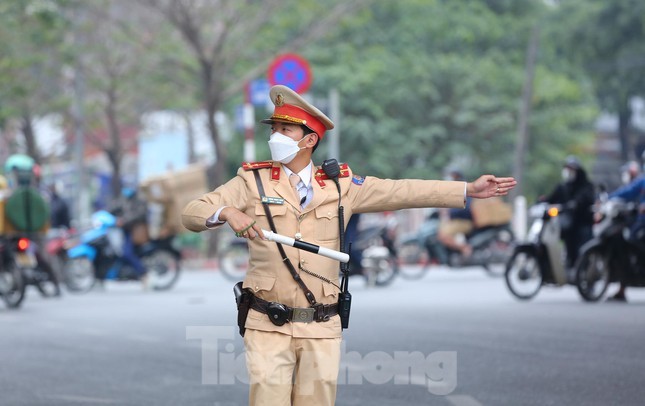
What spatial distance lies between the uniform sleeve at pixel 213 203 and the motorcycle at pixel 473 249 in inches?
676

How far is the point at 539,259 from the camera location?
15.1 m

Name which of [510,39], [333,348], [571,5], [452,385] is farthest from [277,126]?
[571,5]

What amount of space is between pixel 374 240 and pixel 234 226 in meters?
14.6

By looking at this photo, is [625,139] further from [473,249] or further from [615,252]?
[615,252]

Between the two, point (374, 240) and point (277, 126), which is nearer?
point (277, 126)

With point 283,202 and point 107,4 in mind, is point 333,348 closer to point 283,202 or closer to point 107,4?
point 283,202

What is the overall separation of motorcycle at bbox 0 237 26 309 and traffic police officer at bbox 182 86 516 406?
10.2m

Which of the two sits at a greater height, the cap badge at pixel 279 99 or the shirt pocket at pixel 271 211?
the cap badge at pixel 279 99

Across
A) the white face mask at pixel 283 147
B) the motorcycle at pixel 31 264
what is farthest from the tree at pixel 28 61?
the white face mask at pixel 283 147

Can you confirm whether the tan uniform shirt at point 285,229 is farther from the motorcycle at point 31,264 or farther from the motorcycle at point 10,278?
the motorcycle at point 31,264

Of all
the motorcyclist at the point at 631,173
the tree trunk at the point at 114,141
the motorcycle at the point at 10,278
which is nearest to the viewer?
the motorcycle at the point at 10,278

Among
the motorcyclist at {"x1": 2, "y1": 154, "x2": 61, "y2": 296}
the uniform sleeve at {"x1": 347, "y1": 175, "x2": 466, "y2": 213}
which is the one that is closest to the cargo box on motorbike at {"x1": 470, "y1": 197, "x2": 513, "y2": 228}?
the motorcyclist at {"x1": 2, "y1": 154, "x2": 61, "y2": 296}

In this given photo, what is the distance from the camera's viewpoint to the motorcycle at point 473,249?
22.3m

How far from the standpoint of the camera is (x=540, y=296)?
1670 centimetres
